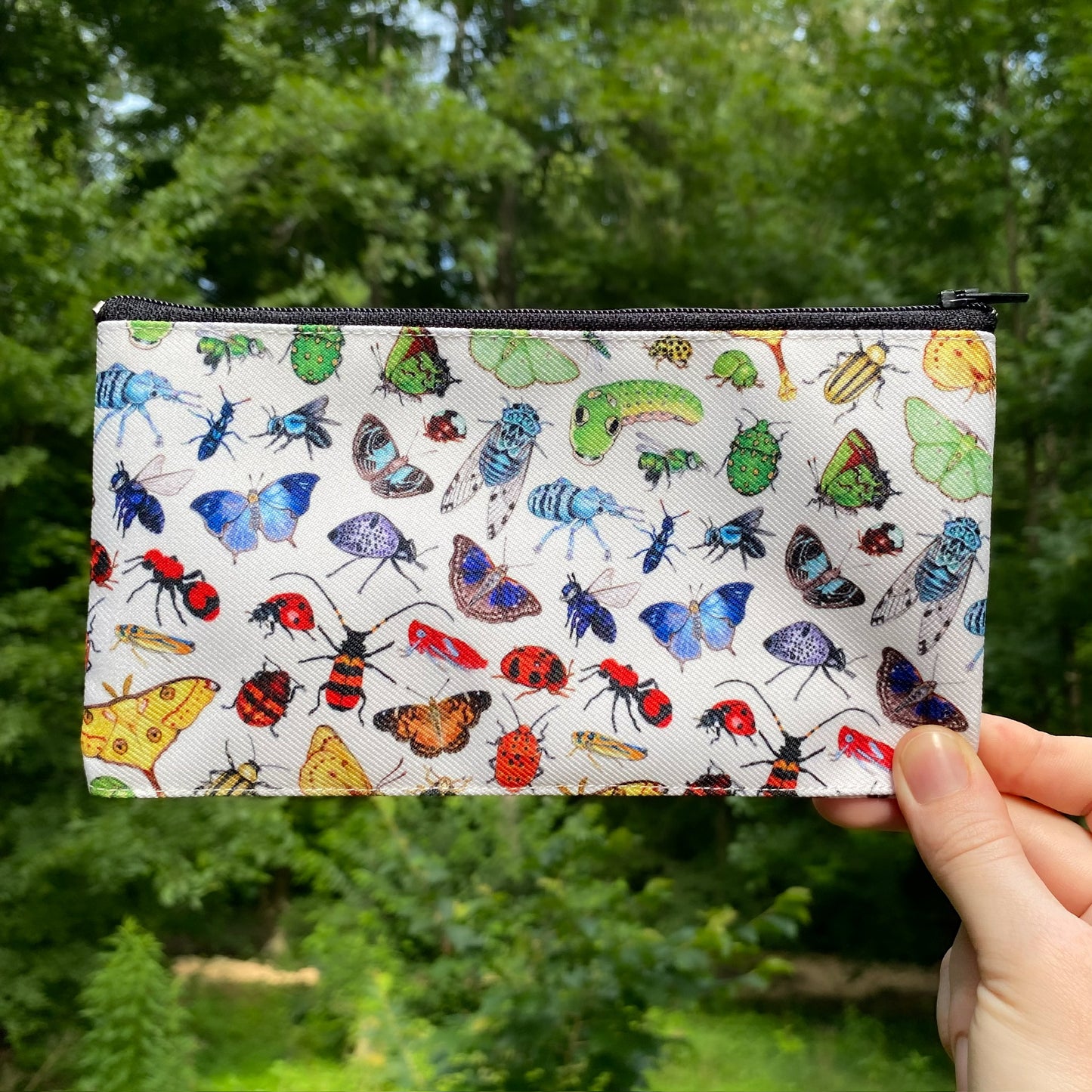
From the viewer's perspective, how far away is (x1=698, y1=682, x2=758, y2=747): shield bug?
111 centimetres

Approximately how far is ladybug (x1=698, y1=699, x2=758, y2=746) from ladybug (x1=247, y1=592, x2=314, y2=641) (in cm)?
55

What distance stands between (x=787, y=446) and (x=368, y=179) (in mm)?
3693

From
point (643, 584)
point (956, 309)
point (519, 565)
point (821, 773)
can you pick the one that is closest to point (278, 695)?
point (519, 565)

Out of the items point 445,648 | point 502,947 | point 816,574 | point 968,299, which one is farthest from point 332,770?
point 502,947

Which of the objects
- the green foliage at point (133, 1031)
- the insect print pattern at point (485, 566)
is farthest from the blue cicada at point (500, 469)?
the green foliage at point (133, 1031)

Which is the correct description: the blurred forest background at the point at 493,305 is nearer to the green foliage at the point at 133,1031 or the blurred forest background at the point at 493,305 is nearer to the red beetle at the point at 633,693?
the green foliage at the point at 133,1031

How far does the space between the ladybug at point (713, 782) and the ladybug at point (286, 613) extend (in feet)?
1.85

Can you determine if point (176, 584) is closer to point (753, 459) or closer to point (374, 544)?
point (374, 544)

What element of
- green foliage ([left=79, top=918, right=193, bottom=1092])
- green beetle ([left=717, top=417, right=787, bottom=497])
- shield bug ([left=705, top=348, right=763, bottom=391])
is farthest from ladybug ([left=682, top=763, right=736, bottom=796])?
green foliage ([left=79, top=918, right=193, bottom=1092])

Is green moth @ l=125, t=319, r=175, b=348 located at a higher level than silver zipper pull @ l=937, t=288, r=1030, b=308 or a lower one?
lower

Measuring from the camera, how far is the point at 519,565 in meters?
1.10

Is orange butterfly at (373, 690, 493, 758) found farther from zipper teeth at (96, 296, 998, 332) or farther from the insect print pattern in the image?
zipper teeth at (96, 296, 998, 332)

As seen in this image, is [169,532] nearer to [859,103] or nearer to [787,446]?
[787,446]

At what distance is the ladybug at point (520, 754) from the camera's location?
3.67 ft
